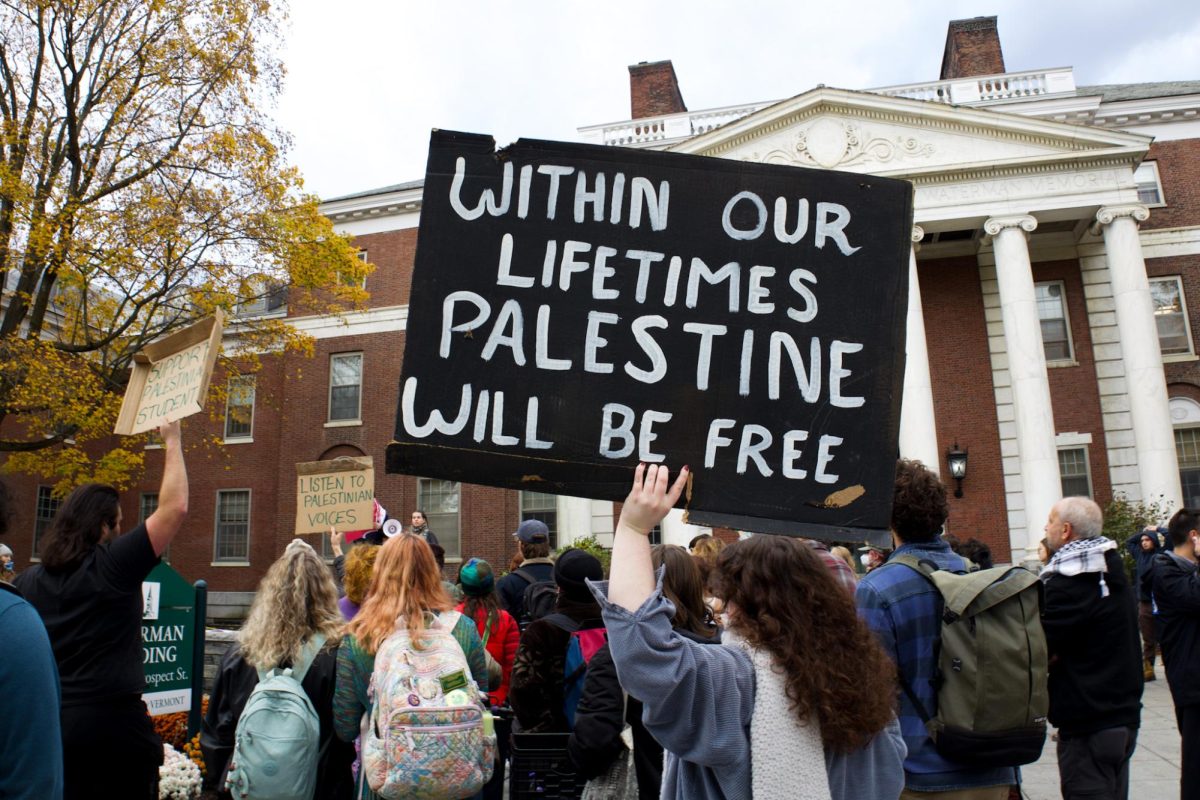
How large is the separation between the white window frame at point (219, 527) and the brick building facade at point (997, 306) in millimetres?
99

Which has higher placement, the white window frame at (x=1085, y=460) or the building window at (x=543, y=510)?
the white window frame at (x=1085, y=460)

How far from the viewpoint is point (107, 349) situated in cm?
1625

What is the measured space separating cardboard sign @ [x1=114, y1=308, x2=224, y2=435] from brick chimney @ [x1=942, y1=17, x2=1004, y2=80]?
27858 mm

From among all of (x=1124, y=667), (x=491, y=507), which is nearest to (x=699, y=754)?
(x=1124, y=667)

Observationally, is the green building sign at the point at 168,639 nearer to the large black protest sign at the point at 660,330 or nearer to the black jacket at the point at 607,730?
the black jacket at the point at 607,730

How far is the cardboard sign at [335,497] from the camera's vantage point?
34.4 ft

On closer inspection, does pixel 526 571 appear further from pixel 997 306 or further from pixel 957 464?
pixel 997 306

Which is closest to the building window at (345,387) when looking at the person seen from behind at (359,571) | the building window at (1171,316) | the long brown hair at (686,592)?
the building window at (1171,316)

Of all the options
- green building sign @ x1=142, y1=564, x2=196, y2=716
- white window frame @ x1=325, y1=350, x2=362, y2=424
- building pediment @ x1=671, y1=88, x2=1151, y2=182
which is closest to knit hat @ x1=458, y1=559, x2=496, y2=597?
green building sign @ x1=142, y1=564, x2=196, y2=716

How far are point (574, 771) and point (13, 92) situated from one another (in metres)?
16.4

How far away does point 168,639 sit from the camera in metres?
6.71

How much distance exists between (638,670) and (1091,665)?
310cm

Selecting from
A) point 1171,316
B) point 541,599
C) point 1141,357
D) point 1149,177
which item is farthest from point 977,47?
point 541,599

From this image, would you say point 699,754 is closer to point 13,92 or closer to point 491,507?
point 13,92
